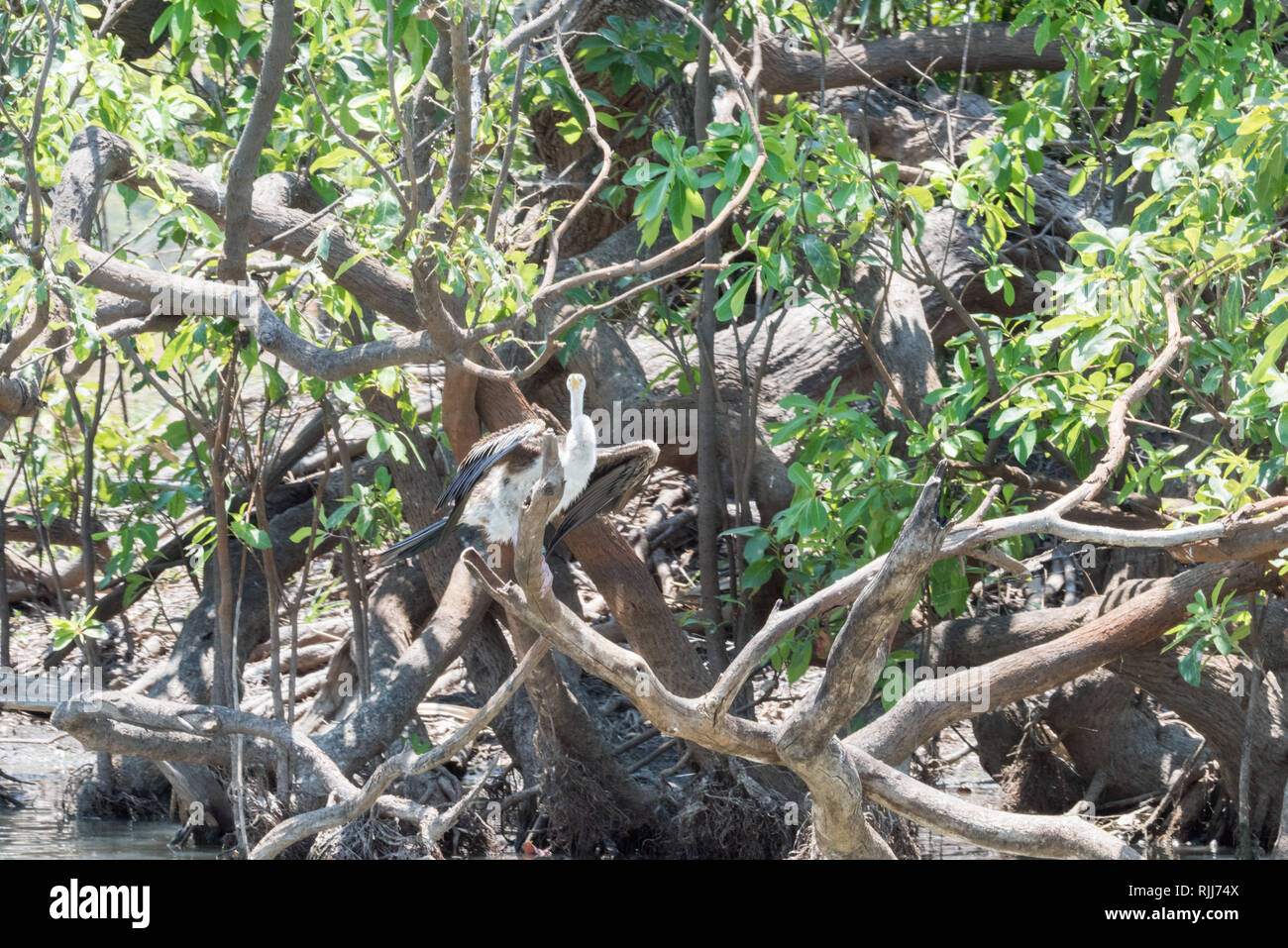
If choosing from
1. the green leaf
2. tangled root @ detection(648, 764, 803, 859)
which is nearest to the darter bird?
the green leaf

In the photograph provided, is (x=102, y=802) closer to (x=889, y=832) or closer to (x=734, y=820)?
(x=734, y=820)

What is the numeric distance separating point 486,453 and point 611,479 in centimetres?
45

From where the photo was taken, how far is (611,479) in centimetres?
439

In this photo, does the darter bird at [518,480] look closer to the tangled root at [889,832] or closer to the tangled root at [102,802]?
the tangled root at [889,832]

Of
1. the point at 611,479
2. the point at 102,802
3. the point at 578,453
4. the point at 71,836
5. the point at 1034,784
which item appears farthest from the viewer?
the point at 1034,784

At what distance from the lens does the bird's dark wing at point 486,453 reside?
4363mm

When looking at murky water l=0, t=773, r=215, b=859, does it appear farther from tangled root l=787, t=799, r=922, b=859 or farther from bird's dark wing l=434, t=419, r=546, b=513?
tangled root l=787, t=799, r=922, b=859

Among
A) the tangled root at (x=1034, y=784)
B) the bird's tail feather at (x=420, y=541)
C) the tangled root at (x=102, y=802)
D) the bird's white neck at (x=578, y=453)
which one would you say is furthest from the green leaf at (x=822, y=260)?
the tangled root at (x=102, y=802)

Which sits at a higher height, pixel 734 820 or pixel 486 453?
pixel 486 453

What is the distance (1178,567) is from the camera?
5520 mm

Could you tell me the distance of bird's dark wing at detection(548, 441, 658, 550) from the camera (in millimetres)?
4355

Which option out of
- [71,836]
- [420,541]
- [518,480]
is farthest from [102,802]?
[518,480]

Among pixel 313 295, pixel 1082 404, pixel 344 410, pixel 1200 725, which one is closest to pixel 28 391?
pixel 313 295

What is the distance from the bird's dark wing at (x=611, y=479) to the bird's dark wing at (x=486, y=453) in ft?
0.90
